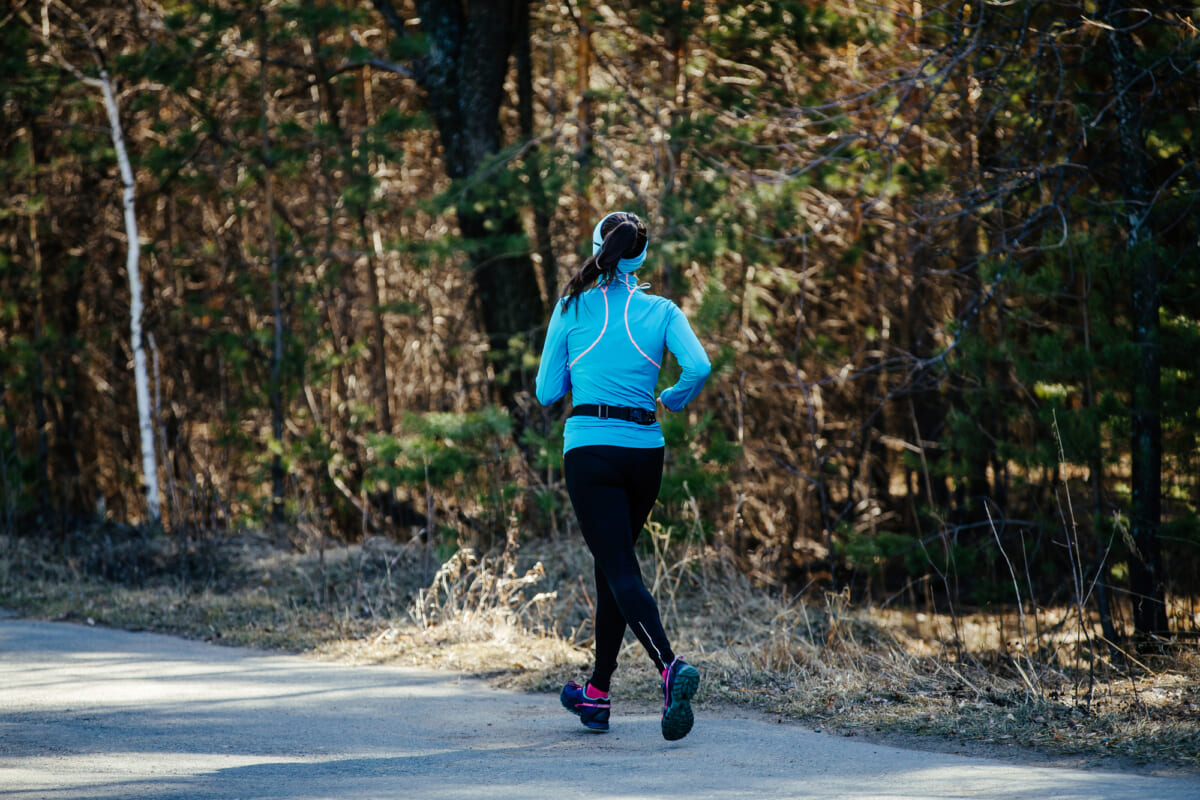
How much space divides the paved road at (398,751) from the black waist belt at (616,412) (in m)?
1.42

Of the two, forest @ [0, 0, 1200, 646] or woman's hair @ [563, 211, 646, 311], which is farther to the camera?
forest @ [0, 0, 1200, 646]

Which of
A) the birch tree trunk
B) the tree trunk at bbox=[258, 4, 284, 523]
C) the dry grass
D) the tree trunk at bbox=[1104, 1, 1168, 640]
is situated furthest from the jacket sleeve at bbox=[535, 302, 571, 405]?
the birch tree trunk

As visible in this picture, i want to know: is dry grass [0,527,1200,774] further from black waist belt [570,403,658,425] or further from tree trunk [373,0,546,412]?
tree trunk [373,0,546,412]

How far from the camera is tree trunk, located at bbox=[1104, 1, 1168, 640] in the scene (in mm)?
7930

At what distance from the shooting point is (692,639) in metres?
7.34

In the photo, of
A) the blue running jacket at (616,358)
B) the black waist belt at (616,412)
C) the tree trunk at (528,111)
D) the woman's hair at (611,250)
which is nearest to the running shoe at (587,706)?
the blue running jacket at (616,358)

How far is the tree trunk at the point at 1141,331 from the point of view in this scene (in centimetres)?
793

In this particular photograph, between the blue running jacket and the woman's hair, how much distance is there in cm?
4

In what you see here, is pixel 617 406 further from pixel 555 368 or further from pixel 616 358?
pixel 555 368

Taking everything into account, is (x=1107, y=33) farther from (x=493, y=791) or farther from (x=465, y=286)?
(x=465, y=286)

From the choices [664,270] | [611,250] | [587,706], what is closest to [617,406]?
[611,250]

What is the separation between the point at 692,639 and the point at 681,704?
2.86 m

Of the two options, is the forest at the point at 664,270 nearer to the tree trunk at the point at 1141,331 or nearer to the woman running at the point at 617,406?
the tree trunk at the point at 1141,331

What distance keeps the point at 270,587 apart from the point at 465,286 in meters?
6.37
